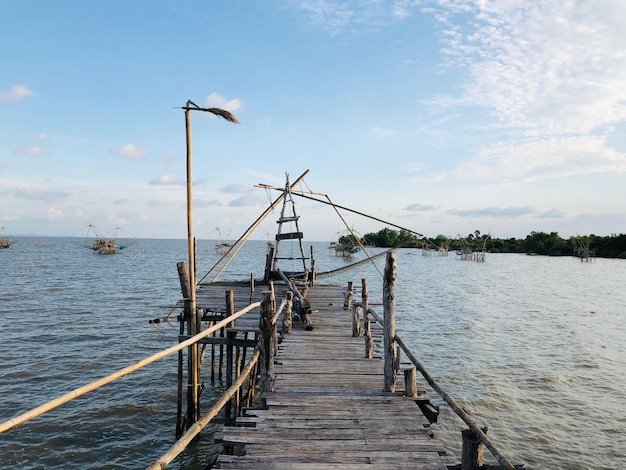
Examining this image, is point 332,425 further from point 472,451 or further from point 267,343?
point 472,451

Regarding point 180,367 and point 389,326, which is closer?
point 389,326

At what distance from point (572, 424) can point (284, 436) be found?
10011 mm

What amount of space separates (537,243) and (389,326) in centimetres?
11105

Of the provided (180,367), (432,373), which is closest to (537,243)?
(432,373)

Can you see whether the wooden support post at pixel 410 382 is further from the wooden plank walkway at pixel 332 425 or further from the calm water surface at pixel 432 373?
the calm water surface at pixel 432 373

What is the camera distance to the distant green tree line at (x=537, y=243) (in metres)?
85.0

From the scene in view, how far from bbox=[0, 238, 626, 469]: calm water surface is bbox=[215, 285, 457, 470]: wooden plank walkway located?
3607 millimetres

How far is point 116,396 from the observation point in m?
13.3

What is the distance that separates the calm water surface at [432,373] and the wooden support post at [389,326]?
13.2 ft

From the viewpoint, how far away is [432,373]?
15477 millimetres

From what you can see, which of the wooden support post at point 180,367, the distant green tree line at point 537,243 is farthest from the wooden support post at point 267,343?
the distant green tree line at point 537,243

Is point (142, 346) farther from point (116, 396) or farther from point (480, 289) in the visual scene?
point (480, 289)

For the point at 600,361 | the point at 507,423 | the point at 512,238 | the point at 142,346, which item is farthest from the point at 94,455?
the point at 512,238

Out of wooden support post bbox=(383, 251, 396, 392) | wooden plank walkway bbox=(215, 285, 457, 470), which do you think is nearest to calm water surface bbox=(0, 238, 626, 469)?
wooden plank walkway bbox=(215, 285, 457, 470)
